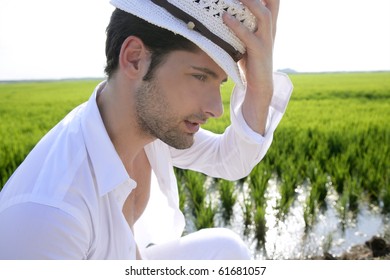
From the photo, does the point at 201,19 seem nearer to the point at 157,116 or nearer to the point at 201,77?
the point at 201,77

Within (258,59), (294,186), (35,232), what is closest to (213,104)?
(258,59)

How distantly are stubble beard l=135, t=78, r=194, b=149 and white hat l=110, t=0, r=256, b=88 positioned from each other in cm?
18

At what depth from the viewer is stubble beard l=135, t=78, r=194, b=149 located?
1.32 meters

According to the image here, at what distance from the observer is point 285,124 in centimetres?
546

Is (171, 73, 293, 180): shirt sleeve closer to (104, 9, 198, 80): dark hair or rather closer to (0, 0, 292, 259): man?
(0, 0, 292, 259): man

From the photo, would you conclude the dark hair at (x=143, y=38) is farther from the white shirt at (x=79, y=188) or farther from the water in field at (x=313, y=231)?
the water in field at (x=313, y=231)

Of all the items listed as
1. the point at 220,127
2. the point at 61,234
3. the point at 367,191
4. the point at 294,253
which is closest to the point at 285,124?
the point at 220,127

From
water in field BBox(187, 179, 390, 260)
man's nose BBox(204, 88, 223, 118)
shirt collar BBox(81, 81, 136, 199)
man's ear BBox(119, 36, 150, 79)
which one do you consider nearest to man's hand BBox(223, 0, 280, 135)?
man's nose BBox(204, 88, 223, 118)

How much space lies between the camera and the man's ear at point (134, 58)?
1.31 meters

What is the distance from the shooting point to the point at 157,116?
135 cm

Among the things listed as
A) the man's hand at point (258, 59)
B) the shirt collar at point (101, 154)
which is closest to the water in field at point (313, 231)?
the man's hand at point (258, 59)
